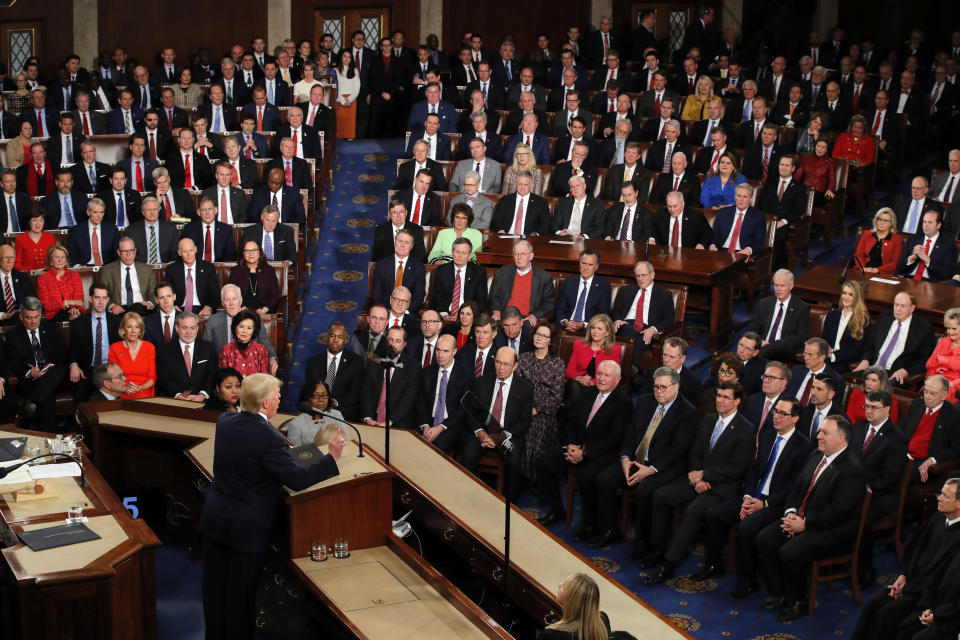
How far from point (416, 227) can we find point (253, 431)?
4.64 meters

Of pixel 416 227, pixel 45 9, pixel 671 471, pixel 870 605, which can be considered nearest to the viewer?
pixel 870 605

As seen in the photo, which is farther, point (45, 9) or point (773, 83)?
point (45, 9)

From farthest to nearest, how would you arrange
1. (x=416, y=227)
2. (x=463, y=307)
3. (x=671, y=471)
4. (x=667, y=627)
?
1. (x=416, y=227)
2. (x=463, y=307)
3. (x=671, y=471)
4. (x=667, y=627)

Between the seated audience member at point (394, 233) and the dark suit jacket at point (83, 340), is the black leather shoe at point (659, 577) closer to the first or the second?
the seated audience member at point (394, 233)

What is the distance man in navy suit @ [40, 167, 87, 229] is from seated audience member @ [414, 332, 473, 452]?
3.99 m

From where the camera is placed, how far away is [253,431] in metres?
4.71

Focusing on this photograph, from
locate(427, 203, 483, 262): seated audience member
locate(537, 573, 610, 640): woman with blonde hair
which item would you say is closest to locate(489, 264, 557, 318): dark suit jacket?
locate(427, 203, 483, 262): seated audience member

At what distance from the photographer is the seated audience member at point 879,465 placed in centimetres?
630

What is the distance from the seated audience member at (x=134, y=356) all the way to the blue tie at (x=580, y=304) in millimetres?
2850

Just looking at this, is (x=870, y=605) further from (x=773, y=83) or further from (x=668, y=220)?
(x=773, y=83)

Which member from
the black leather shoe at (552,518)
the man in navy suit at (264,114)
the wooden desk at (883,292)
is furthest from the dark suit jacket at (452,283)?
the man in navy suit at (264,114)

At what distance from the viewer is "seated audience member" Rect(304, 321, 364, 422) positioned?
7.60 m

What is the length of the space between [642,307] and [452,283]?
1.36 m

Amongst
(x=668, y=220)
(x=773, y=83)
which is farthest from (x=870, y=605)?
(x=773, y=83)
